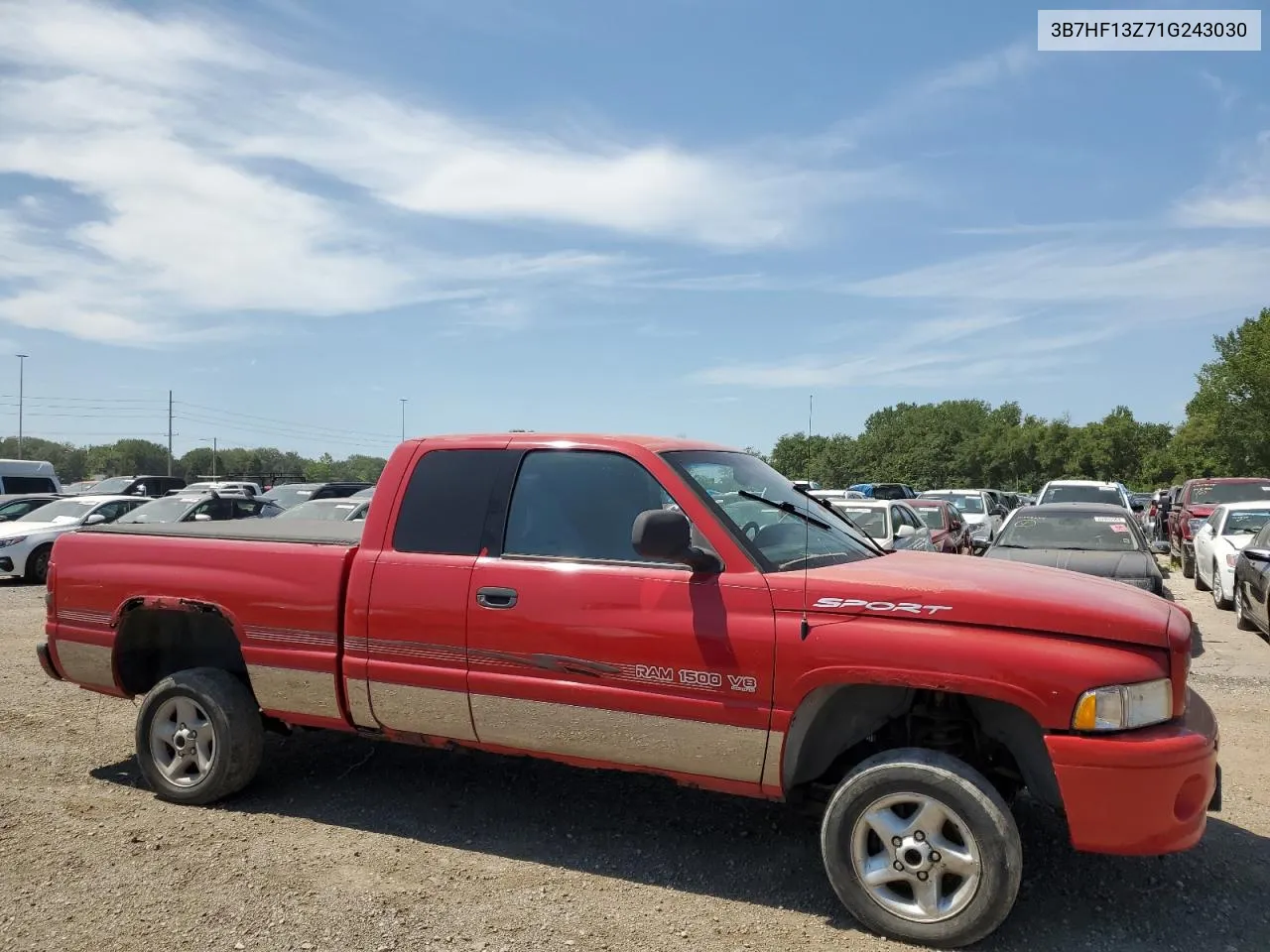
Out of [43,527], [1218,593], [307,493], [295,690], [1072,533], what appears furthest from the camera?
[307,493]

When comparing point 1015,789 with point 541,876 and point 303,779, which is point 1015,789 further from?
point 303,779

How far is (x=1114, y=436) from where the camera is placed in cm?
8938

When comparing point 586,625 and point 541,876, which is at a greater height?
point 586,625

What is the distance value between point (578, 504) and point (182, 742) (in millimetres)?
2561

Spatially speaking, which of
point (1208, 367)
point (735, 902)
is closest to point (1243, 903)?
point (735, 902)

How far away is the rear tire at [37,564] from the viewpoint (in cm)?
1584

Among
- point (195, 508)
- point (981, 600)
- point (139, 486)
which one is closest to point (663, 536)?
point (981, 600)

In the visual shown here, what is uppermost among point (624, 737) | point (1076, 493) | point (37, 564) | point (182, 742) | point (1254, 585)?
point (1076, 493)

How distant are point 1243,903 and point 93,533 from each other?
5948 millimetres

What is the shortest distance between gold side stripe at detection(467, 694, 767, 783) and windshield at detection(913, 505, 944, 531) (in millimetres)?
13245

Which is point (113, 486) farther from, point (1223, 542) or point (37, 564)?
point (1223, 542)

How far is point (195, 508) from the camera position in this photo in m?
15.2

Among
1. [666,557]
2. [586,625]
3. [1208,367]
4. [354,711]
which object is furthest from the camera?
[1208,367]

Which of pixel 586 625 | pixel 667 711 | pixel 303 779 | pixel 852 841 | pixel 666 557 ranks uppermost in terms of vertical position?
pixel 666 557
